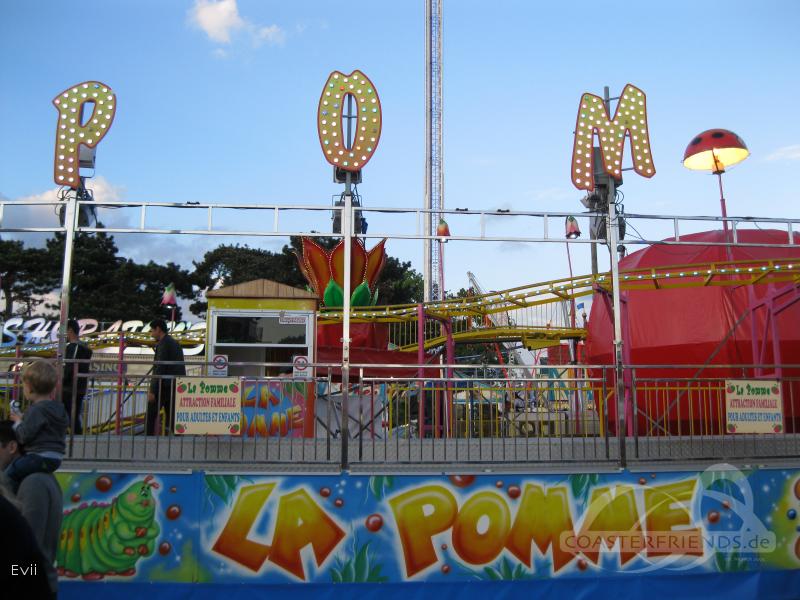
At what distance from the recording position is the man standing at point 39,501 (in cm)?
418

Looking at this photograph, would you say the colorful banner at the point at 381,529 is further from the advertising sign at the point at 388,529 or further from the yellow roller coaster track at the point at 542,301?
the yellow roller coaster track at the point at 542,301

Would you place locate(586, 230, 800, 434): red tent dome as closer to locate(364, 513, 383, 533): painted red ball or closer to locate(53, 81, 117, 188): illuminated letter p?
locate(364, 513, 383, 533): painted red ball

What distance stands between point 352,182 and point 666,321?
987 centimetres

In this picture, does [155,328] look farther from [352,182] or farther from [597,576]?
[597,576]

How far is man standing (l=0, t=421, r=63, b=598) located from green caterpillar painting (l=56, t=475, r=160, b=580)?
2338mm

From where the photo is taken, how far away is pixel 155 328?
8320mm

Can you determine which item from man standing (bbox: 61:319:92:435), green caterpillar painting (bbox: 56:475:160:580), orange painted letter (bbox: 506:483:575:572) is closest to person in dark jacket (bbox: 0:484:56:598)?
green caterpillar painting (bbox: 56:475:160:580)

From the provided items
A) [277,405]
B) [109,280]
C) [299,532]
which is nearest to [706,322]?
[277,405]

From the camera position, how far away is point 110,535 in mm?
6578

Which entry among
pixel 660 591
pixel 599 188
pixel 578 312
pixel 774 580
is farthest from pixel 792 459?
pixel 578 312

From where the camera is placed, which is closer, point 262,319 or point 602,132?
point 602,132

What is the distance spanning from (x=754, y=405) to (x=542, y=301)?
26.9 feet

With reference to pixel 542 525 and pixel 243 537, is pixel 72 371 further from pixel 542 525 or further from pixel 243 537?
pixel 542 525

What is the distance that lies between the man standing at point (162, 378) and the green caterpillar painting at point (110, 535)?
875 mm
